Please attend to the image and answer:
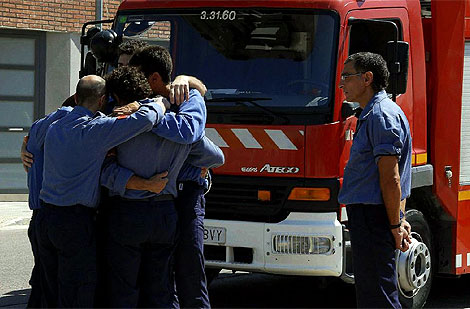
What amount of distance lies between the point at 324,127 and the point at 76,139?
2.39 m

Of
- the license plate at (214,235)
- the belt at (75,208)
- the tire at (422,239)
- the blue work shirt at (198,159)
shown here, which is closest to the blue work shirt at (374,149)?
the blue work shirt at (198,159)

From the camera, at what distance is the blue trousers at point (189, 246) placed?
Answer: 5875mm

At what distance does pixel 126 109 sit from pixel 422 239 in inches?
139

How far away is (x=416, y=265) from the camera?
7.79m

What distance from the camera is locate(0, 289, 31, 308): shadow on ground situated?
8.05m

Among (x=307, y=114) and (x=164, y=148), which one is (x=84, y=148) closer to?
(x=164, y=148)

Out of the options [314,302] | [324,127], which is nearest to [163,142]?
[324,127]

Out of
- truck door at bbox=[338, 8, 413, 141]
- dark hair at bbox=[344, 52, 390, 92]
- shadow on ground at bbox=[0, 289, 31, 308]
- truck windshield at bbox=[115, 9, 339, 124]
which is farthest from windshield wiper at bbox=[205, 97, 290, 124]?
shadow on ground at bbox=[0, 289, 31, 308]

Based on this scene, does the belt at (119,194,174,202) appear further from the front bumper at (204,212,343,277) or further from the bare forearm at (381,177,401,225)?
the front bumper at (204,212,343,277)

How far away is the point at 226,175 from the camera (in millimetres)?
7469

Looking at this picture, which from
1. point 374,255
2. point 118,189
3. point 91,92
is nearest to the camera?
point 118,189

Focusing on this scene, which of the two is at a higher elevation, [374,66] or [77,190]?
[374,66]

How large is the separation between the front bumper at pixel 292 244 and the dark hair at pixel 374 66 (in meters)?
1.48

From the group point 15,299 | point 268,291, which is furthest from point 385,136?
point 15,299
